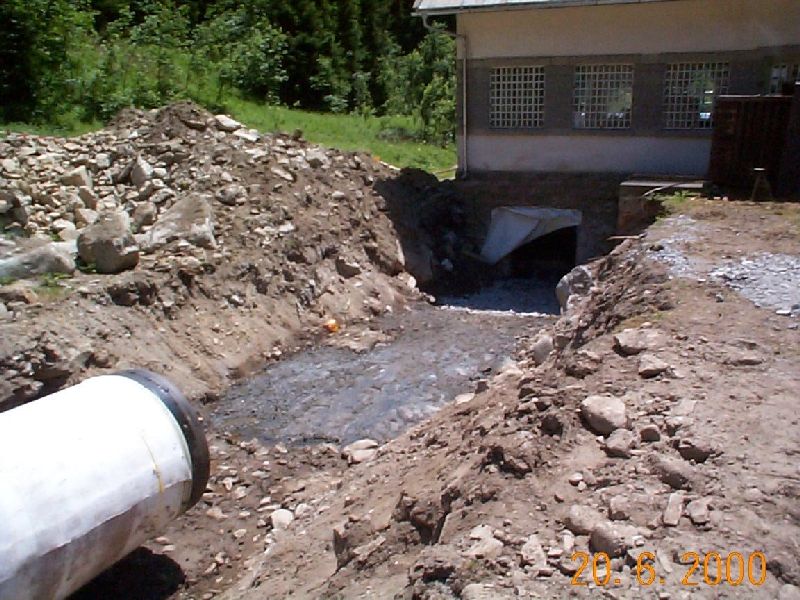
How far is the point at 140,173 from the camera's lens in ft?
33.5

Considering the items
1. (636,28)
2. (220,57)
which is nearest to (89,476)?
(636,28)

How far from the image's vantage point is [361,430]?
7.69m

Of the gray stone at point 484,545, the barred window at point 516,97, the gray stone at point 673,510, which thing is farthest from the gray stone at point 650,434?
the barred window at point 516,97

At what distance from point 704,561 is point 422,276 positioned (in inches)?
366

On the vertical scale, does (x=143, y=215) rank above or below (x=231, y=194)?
below

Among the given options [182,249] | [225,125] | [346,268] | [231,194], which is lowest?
[346,268]

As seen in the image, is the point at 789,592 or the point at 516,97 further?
the point at 516,97

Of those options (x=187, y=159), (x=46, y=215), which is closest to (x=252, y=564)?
(x=46, y=215)

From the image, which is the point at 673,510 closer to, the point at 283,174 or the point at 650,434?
the point at 650,434

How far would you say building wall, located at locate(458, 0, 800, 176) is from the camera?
1212 centimetres

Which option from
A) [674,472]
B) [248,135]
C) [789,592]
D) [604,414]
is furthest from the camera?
[248,135]

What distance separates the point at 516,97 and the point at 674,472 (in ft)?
35.6
